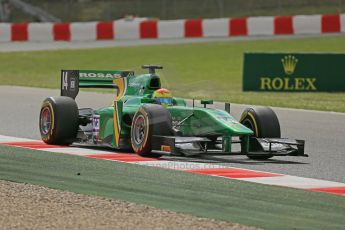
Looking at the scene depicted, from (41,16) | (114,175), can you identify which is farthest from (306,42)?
(114,175)

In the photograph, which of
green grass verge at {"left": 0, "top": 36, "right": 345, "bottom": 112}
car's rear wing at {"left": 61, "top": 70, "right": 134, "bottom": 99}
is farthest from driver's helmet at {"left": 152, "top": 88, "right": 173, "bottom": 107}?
green grass verge at {"left": 0, "top": 36, "right": 345, "bottom": 112}

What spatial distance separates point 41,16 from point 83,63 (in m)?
12.1

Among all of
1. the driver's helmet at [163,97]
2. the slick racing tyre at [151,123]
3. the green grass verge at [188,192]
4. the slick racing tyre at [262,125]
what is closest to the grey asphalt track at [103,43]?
the driver's helmet at [163,97]

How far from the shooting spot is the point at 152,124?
461 inches

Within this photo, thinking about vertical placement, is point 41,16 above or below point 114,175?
above

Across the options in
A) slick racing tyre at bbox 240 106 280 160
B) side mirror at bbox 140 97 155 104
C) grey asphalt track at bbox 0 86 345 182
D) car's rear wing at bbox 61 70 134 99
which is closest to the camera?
grey asphalt track at bbox 0 86 345 182

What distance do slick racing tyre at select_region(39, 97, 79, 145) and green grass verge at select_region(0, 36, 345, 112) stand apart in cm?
718

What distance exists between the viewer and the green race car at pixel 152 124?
461 inches

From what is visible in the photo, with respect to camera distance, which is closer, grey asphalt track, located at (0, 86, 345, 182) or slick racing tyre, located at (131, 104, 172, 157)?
grey asphalt track, located at (0, 86, 345, 182)

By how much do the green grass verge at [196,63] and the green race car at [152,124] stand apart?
705 cm

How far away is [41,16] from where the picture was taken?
41.2 metres

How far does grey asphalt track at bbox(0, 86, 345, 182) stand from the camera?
11.6 meters

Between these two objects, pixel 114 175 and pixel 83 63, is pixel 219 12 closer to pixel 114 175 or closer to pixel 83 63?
pixel 83 63

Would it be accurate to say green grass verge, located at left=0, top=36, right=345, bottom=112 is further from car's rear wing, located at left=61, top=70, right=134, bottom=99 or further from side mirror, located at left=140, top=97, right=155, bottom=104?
side mirror, located at left=140, top=97, right=155, bottom=104
